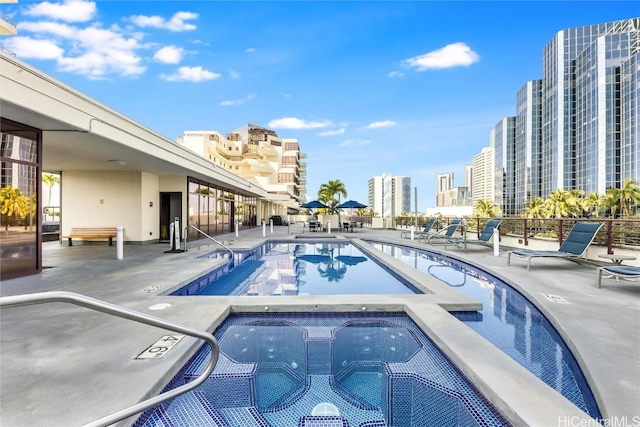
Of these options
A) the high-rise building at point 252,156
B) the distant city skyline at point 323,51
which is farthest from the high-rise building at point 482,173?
the high-rise building at point 252,156

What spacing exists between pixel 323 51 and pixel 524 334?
101 feet

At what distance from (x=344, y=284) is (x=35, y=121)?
22.0 ft

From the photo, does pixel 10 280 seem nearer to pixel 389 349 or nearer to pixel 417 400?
pixel 389 349

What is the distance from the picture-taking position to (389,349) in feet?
11.6

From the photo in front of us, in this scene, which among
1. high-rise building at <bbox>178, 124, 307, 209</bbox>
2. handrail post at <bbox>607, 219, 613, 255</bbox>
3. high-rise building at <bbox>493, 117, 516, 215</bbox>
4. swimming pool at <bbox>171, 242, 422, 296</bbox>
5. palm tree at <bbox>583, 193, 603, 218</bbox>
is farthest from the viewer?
high-rise building at <bbox>493, 117, 516, 215</bbox>

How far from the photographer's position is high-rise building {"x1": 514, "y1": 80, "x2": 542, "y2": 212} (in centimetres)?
6271

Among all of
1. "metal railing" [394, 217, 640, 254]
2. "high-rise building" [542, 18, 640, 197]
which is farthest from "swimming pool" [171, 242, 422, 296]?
"high-rise building" [542, 18, 640, 197]

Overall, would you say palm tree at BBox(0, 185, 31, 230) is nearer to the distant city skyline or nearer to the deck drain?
the distant city skyline

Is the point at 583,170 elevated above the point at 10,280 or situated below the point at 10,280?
above

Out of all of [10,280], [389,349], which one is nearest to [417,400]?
[389,349]

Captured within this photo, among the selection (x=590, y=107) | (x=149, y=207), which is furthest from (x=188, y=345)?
(x=590, y=107)

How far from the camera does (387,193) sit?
164 metres

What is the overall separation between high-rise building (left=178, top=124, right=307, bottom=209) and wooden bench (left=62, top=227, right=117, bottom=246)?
93.6ft

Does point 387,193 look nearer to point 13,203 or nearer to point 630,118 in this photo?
point 630,118
